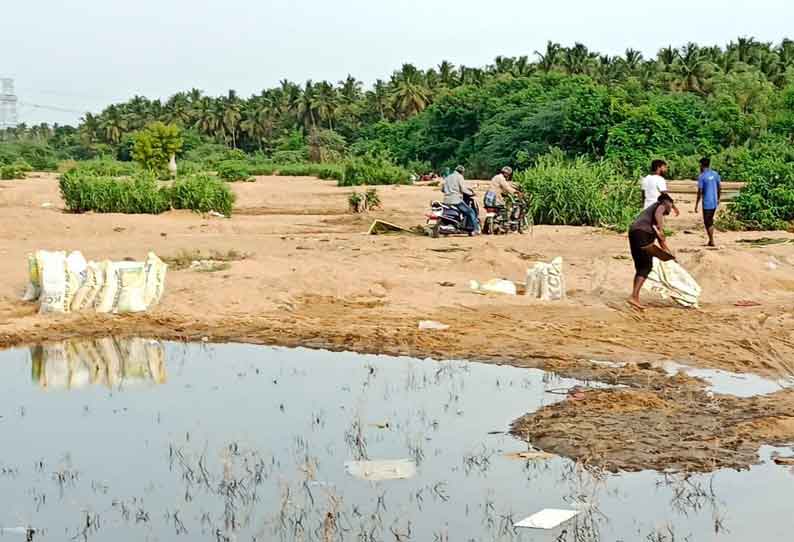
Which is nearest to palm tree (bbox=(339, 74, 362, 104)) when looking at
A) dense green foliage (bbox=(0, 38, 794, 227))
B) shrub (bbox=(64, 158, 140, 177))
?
dense green foliage (bbox=(0, 38, 794, 227))

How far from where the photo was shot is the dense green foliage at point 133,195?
26266 millimetres

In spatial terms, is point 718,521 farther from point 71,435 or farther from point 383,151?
point 383,151

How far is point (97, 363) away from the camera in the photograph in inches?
429

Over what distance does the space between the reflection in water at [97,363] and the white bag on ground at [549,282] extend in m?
4.58

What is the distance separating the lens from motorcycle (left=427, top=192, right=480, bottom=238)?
67.5 feet

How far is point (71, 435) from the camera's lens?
823 centimetres

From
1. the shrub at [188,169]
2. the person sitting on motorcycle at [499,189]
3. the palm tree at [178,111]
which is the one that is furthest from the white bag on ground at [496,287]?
the palm tree at [178,111]

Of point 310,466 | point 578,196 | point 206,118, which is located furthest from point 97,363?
point 206,118

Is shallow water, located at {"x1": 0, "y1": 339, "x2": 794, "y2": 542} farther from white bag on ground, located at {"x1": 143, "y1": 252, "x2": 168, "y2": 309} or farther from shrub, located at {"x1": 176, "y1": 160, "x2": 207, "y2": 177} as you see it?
shrub, located at {"x1": 176, "y1": 160, "x2": 207, "y2": 177}

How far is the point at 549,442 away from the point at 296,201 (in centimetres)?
2820

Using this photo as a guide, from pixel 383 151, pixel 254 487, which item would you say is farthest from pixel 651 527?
pixel 383 151

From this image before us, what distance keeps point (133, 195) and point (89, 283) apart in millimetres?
13937

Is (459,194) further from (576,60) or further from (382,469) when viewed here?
(576,60)

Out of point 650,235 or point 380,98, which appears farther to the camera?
point 380,98
